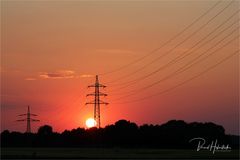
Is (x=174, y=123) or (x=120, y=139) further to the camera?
(x=174, y=123)

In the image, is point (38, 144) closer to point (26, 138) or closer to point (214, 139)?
point (26, 138)

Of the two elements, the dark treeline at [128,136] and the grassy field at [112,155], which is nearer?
the grassy field at [112,155]

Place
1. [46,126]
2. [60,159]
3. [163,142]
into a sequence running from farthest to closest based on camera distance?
[46,126], [163,142], [60,159]

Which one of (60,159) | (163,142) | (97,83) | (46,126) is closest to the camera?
(60,159)

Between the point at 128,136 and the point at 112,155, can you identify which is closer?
the point at 112,155

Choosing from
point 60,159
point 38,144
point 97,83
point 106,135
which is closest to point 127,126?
point 106,135

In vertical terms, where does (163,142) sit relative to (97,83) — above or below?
below

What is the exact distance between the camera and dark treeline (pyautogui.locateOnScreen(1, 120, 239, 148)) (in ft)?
474

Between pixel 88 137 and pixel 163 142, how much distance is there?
2052 cm

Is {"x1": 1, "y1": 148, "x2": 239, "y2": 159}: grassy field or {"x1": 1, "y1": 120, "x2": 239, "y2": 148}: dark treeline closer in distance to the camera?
{"x1": 1, "y1": 148, "x2": 239, "y2": 159}: grassy field

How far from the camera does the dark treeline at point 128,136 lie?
474 feet

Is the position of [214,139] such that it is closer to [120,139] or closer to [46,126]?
[120,139]

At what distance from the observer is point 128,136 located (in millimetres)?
150000

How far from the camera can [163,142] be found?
144 metres
